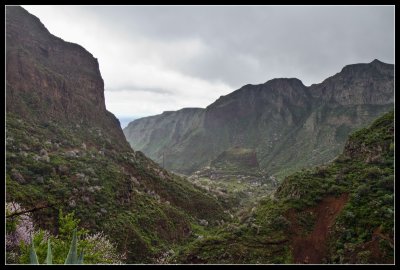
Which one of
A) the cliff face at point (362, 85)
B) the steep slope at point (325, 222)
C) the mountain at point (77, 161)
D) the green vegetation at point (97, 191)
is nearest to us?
the steep slope at point (325, 222)

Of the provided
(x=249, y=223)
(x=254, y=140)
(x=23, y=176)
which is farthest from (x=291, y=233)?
(x=254, y=140)

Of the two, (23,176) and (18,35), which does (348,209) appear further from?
(18,35)

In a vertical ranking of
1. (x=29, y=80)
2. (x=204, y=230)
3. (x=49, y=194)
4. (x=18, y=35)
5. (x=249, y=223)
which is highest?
(x=18, y=35)

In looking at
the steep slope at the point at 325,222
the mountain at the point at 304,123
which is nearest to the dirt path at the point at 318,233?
the steep slope at the point at 325,222

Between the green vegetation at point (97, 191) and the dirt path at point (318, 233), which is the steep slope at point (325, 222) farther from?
the green vegetation at point (97, 191)

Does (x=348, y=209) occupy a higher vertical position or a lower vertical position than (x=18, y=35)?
lower

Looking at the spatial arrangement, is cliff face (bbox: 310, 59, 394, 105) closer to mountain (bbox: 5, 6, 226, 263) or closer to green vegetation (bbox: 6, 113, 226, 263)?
mountain (bbox: 5, 6, 226, 263)

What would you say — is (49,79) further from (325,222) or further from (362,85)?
(362,85)
